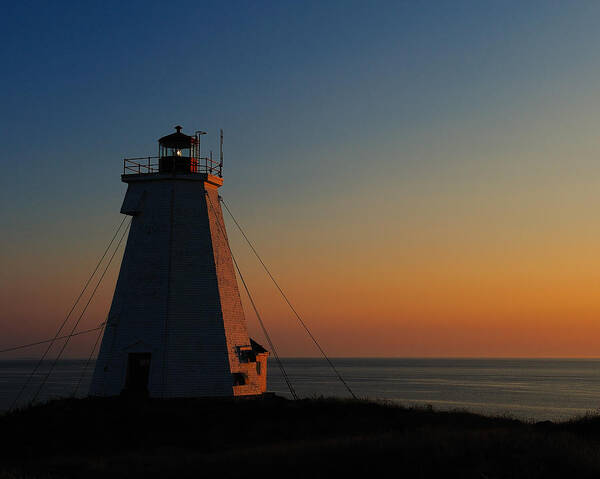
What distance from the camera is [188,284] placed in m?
29.8

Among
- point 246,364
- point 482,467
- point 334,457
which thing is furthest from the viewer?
point 246,364

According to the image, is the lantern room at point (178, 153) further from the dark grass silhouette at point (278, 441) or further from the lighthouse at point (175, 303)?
the dark grass silhouette at point (278, 441)

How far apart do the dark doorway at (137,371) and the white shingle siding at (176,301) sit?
0.86 feet

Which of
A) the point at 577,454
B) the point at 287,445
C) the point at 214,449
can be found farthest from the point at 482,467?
the point at 214,449

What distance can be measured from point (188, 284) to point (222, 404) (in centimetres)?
550

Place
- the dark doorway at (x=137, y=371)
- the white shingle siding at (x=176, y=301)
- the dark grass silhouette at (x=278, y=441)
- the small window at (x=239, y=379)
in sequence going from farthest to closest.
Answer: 1. the small window at (x=239, y=379)
2. the dark doorway at (x=137, y=371)
3. the white shingle siding at (x=176, y=301)
4. the dark grass silhouette at (x=278, y=441)

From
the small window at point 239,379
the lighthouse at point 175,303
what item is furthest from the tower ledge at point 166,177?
the small window at point 239,379

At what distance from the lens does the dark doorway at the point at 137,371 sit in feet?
95.8

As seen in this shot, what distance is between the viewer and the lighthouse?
28862 mm

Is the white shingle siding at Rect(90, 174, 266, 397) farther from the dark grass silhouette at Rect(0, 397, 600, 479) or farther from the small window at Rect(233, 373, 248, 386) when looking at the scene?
the dark grass silhouette at Rect(0, 397, 600, 479)

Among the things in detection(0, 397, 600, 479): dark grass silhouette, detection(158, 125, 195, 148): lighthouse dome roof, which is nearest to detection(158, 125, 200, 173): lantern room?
detection(158, 125, 195, 148): lighthouse dome roof

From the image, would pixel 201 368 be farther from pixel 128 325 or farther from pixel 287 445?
pixel 287 445

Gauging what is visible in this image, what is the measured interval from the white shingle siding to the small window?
0.66 feet

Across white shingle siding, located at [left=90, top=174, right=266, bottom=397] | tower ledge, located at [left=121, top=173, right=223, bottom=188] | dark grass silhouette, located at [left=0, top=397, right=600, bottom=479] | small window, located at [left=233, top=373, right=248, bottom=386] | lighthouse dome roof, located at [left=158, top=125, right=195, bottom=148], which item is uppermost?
lighthouse dome roof, located at [left=158, top=125, right=195, bottom=148]
